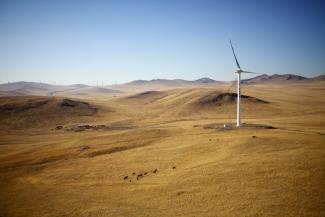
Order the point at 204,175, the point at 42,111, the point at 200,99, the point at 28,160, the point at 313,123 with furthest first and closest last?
the point at 200,99 → the point at 42,111 → the point at 313,123 → the point at 28,160 → the point at 204,175

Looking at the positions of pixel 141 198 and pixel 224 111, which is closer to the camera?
pixel 141 198

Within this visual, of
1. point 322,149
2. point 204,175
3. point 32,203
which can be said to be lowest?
point 32,203

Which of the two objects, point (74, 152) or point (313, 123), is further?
point (313, 123)

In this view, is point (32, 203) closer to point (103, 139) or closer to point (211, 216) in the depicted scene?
point (211, 216)

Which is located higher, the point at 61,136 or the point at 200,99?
the point at 200,99

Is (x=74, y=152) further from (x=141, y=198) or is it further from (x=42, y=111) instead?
(x=42, y=111)

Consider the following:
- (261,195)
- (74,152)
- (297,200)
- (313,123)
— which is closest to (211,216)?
(261,195)

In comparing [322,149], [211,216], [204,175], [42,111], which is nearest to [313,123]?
[322,149]

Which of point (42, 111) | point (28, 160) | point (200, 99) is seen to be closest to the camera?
point (28, 160)

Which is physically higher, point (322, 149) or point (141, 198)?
point (322, 149)
